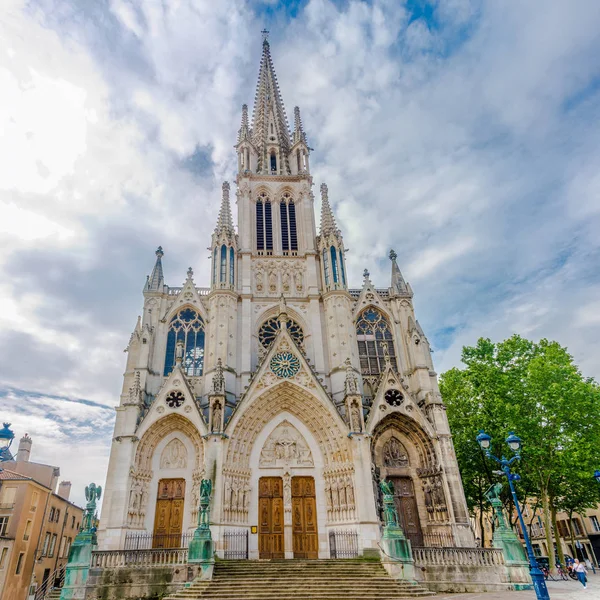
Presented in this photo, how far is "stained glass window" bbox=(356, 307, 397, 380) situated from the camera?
2578cm

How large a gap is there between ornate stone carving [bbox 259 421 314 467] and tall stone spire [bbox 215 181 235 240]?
41.1 ft

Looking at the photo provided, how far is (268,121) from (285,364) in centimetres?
2326

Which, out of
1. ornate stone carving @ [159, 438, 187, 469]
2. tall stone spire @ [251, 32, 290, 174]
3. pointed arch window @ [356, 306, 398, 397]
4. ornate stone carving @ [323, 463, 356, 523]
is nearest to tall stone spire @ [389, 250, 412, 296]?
pointed arch window @ [356, 306, 398, 397]

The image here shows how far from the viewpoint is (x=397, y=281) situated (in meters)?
28.8

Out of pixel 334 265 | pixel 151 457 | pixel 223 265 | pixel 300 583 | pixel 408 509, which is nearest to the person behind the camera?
pixel 300 583

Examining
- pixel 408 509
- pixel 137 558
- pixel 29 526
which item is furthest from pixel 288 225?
pixel 29 526

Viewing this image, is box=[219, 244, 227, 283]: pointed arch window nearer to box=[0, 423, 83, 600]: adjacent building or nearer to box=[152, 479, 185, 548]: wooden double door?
box=[152, 479, 185, 548]: wooden double door

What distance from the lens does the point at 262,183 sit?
1260 inches

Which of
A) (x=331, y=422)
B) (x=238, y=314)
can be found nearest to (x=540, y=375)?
(x=331, y=422)

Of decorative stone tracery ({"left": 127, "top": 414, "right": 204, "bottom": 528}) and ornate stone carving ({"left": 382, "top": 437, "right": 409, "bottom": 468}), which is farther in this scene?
ornate stone carving ({"left": 382, "top": 437, "right": 409, "bottom": 468})

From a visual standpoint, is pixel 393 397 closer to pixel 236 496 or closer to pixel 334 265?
pixel 334 265

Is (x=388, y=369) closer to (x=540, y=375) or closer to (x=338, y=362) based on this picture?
(x=338, y=362)

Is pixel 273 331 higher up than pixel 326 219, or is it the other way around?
pixel 326 219

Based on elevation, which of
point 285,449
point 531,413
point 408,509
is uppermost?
point 531,413
